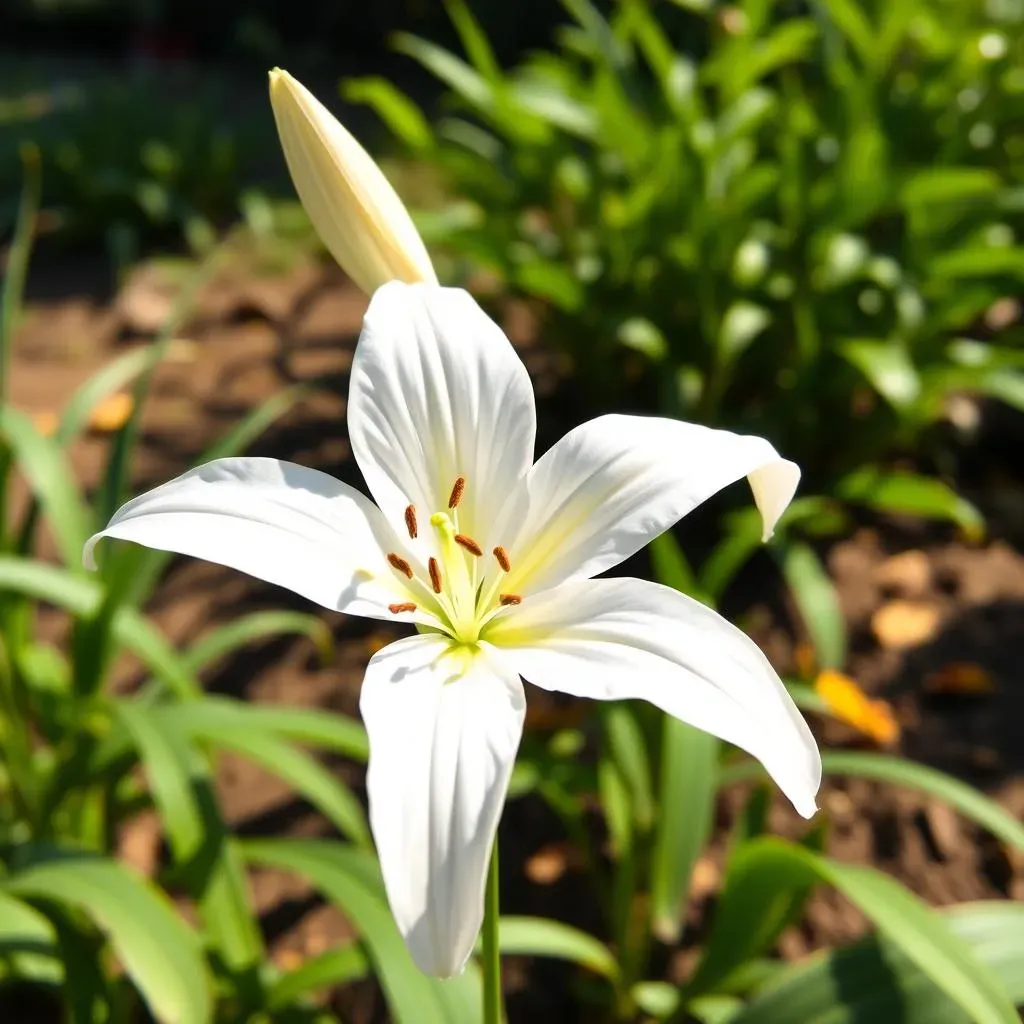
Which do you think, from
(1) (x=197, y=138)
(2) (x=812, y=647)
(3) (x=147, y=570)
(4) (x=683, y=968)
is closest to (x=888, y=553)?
(2) (x=812, y=647)

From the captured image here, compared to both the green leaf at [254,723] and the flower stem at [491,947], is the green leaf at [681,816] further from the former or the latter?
the flower stem at [491,947]

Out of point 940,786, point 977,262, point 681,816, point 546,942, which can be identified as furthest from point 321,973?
point 977,262

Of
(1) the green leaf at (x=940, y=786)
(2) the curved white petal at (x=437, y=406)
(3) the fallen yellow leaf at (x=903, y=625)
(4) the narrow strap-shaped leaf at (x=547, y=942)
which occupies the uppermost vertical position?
(2) the curved white petal at (x=437, y=406)

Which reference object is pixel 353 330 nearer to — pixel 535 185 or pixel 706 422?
pixel 535 185

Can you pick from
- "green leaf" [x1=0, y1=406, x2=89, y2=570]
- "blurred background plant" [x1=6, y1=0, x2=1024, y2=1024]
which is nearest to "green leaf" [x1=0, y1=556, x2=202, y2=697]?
"blurred background plant" [x1=6, y1=0, x2=1024, y2=1024]

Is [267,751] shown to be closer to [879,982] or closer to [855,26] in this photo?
[879,982]

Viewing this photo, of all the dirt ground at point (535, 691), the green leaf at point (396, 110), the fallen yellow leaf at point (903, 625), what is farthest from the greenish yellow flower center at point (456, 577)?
the green leaf at point (396, 110)

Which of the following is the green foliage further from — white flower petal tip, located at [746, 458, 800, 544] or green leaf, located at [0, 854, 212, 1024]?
green leaf, located at [0, 854, 212, 1024]
